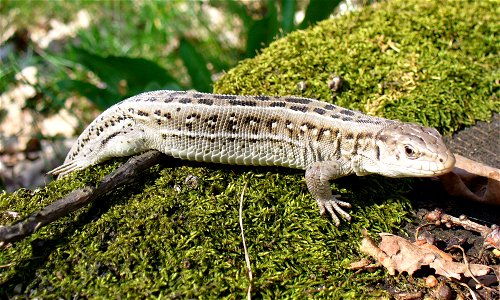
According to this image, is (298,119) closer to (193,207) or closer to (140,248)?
(193,207)

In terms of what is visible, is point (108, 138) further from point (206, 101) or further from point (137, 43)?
point (137, 43)

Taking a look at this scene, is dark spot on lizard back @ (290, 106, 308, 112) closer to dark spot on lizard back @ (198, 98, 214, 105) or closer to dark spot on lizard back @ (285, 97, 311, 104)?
dark spot on lizard back @ (285, 97, 311, 104)

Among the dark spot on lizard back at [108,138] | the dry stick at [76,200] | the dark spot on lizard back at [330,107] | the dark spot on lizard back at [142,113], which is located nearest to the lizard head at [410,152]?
the dark spot on lizard back at [330,107]

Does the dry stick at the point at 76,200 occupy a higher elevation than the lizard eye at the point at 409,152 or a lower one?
higher

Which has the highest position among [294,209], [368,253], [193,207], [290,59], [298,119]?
[290,59]

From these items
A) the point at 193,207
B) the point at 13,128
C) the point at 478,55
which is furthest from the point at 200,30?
the point at 193,207

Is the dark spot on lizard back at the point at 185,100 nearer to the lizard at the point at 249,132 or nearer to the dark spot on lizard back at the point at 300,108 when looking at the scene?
the lizard at the point at 249,132
